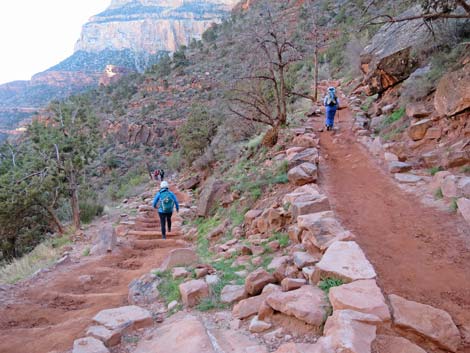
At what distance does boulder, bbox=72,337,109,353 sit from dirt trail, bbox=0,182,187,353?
37 cm

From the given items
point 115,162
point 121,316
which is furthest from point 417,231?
point 115,162

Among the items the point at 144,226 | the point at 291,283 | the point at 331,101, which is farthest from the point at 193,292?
the point at 331,101

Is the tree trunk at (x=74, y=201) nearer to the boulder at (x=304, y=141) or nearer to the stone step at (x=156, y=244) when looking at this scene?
the stone step at (x=156, y=244)

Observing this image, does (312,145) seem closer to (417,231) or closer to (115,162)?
(417,231)

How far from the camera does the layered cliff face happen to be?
117m

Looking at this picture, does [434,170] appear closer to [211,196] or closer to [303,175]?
[303,175]

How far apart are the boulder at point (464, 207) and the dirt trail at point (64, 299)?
4735 mm

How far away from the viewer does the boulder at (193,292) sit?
4238 mm

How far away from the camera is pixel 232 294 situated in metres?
4.12

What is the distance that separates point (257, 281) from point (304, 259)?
0.65 meters

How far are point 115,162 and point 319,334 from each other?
3573cm

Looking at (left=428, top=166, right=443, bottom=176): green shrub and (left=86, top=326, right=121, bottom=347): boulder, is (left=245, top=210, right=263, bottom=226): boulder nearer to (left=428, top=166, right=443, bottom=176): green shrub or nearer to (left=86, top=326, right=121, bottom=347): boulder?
(left=428, top=166, right=443, bottom=176): green shrub

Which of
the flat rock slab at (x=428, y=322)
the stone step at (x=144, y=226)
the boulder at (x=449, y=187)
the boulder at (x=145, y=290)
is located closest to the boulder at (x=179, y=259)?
the boulder at (x=145, y=290)

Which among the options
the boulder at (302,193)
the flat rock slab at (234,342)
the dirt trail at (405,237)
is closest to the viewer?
the flat rock slab at (234,342)
